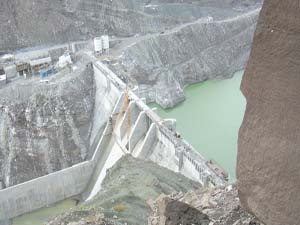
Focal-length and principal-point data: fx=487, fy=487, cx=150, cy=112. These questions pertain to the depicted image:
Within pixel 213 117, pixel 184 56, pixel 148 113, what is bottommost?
pixel 184 56

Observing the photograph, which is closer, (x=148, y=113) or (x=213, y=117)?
(x=148, y=113)

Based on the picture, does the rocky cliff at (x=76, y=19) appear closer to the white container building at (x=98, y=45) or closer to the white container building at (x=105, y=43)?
the white container building at (x=105, y=43)

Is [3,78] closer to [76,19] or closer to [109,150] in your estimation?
[109,150]

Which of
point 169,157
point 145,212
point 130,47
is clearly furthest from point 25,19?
point 145,212

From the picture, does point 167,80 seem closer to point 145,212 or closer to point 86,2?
point 86,2

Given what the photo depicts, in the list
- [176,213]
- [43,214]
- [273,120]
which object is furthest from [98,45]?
[273,120]

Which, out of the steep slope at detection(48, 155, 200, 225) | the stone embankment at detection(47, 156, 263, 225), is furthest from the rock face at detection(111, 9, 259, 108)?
the stone embankment at detection(47, 156, 263, 225)

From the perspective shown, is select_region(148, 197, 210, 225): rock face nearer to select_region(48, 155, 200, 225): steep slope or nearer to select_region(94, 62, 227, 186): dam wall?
select_region(48, 155, 200, 225): steep slope
